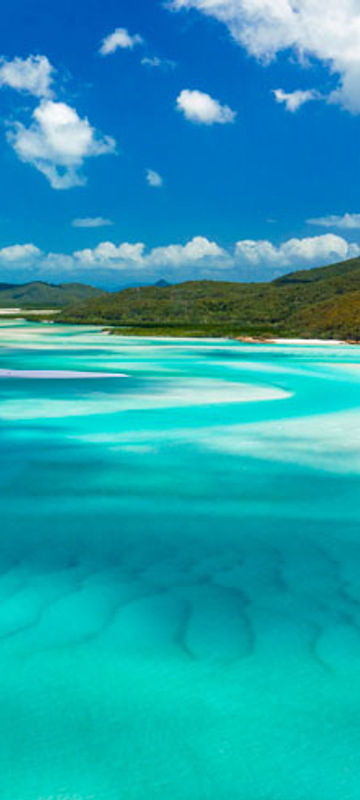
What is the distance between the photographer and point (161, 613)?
9414mm

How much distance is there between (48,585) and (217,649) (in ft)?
10.0

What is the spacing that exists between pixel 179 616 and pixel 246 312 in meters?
132

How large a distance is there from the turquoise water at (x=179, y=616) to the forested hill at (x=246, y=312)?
70.6 m

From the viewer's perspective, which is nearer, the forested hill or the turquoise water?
the turquoise water

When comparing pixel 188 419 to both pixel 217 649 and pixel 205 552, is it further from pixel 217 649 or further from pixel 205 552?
pixel 217 649

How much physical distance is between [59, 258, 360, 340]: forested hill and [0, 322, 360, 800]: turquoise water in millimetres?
70645

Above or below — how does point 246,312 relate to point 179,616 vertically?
above

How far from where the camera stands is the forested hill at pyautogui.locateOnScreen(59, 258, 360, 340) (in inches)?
3666

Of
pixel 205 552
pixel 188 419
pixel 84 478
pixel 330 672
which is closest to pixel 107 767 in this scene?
pixel 330 672

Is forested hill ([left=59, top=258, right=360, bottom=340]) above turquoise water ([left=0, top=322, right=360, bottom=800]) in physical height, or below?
above

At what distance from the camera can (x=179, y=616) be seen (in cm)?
931

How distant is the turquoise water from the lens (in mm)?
6457

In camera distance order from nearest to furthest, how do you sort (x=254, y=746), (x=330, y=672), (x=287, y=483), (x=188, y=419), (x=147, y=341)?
(x=254, y=746) < (x=330, y=672) < (x=287, y=483) < (x=188, y=419) < (x=147, y=341)

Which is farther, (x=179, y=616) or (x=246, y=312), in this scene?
(x=246, y=312)
